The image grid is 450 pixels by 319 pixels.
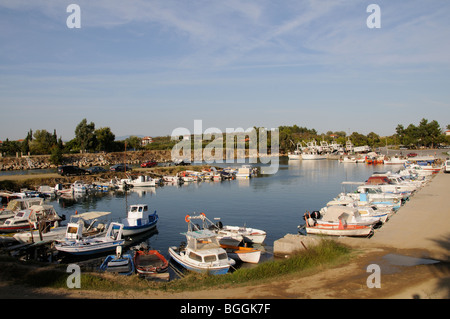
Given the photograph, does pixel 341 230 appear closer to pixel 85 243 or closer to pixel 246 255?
pixel 246 255

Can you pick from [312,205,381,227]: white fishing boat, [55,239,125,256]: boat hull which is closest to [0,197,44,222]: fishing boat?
[55,239,125,256]: boat hull

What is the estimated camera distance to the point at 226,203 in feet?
135

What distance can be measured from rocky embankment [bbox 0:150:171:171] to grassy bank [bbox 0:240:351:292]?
8246cm

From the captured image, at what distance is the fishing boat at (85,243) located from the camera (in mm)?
21391

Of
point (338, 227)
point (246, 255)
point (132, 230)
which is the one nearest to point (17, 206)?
point (132, 230)

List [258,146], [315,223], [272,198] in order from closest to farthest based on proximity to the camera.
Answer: [315,223]
[272,198]
[258,146]

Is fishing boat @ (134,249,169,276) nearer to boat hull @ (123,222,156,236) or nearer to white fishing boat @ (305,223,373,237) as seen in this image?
boat hull @ (123,222,156,236)

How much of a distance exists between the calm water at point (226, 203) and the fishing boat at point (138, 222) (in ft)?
3.51

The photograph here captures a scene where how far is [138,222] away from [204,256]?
38.2ft

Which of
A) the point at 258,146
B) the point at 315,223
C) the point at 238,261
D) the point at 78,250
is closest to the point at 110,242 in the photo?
the point at 78,250

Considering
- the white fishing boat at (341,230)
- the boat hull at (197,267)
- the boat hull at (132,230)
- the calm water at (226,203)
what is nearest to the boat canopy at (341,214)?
the white fishing boat at (341,230)
